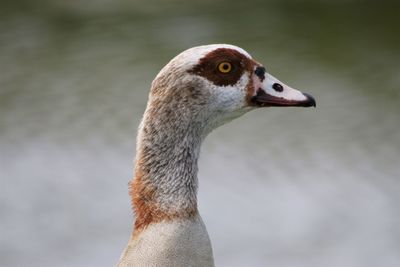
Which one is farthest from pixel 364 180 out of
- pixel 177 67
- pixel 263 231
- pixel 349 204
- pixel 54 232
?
pixel 177 67

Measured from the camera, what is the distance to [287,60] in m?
11.1

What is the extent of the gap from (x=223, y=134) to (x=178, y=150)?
16.6ft

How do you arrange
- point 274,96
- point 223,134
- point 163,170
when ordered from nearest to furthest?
point 163,170 < point 274,96 < point 223,134

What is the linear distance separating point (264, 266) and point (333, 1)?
4.98m

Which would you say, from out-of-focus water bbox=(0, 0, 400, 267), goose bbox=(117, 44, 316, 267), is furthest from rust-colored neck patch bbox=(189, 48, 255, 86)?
out-of-focus water bbox=(0, 0, 400, 267)

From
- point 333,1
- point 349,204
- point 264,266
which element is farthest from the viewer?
point 333,1

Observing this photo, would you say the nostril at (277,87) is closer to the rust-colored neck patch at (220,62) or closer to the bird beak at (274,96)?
the bird beak at (274,96)

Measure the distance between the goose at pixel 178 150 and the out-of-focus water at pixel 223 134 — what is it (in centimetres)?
340

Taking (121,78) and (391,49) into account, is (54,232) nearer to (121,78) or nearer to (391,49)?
(121,78)

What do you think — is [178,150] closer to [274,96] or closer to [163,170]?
[163,170]

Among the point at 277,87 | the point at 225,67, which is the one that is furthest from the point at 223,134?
the point at 225,67

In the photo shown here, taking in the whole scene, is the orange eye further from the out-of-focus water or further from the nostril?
the out-of-focus water

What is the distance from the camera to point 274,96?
16.3ft

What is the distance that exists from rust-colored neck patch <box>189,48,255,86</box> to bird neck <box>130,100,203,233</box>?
0.61 ft
